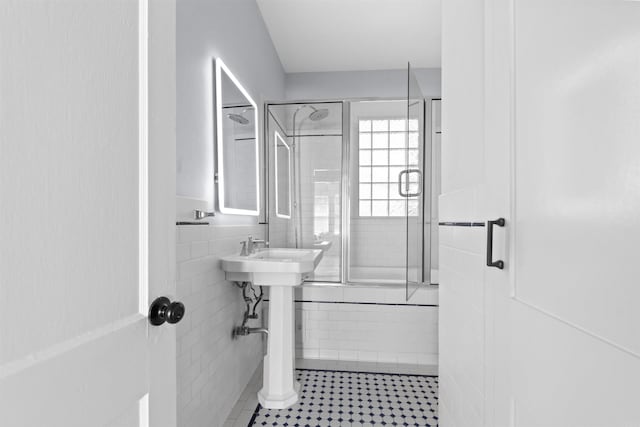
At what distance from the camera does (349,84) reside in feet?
12.7

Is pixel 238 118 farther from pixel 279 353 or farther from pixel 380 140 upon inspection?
pixel 279 353

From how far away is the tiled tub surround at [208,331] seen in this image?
1.48 m

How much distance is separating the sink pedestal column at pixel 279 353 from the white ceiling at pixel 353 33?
7.06 ft

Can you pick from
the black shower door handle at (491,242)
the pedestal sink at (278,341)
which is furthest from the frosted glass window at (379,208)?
the black shower door handle at (491,242)

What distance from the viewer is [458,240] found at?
1249 millimetres

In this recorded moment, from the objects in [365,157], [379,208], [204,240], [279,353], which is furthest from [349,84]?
[279,353]

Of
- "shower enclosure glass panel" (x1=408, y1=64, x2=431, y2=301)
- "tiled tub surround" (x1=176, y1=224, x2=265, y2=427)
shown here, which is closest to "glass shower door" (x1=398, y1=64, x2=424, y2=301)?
"shower enclosure glass panel" (x1=408, y1=64, x2=431, y2=301)

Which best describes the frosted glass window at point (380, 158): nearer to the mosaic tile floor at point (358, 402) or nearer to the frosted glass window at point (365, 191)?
the frosted glass window at point (365, 191)
